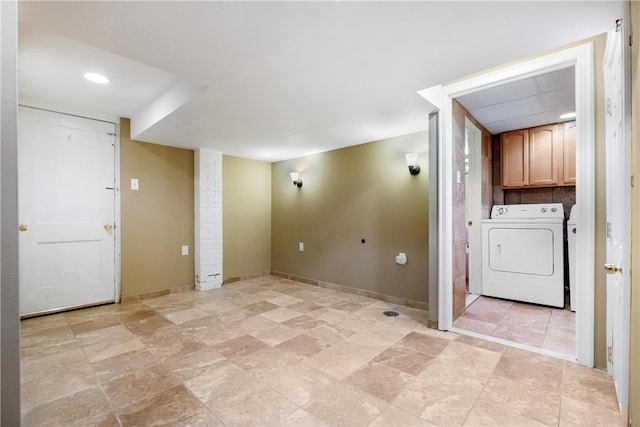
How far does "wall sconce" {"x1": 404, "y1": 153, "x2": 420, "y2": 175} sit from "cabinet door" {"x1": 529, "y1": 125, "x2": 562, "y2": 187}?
173cm

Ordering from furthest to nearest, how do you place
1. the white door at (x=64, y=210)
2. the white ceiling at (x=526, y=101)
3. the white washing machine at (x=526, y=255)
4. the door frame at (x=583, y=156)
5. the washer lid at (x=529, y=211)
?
1. the washer lid at (x=529, y=211)
2. the white washing machine at (x=526, y=255)
3. the white door at (x=64, y=210)
4. the white ceiling at (x=526, y=101)
5. the door frame at (x=583, y=156)

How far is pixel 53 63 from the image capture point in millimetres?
2213

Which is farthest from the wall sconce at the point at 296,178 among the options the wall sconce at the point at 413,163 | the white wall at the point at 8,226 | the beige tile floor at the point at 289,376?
the white wall at the point at 8,226

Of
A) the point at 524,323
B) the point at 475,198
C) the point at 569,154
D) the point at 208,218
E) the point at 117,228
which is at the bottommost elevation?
the point at 524,323

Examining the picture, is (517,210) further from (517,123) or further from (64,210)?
(64,210)

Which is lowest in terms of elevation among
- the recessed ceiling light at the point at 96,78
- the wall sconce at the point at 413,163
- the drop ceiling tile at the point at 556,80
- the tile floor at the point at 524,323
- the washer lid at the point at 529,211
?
the tile floor at the point at 524,323

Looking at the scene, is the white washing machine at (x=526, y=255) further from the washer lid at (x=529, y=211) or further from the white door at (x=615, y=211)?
the white door at (x=615, y=211)

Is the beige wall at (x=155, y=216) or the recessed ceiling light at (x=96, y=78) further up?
the recessed ceiling light at (x=96, y=78)

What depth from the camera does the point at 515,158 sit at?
3871 millimetres

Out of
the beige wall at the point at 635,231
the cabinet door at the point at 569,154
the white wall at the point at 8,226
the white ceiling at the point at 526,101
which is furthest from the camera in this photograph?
the cabinet door at the point at 569,154

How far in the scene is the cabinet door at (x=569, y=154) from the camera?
3469mm

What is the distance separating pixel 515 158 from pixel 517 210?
72cm

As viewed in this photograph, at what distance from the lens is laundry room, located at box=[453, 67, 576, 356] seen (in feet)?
8.91

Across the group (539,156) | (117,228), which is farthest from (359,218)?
(117,228)
